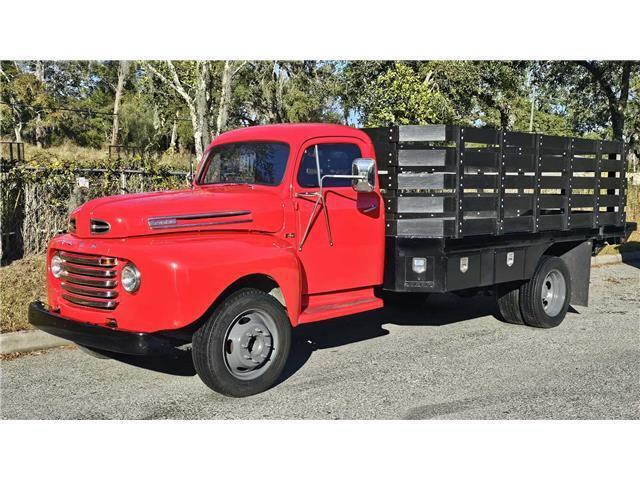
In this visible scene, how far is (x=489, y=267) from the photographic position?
7039mm

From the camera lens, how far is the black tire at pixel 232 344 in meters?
4.97

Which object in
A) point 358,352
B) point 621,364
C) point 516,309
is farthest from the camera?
point 516,309

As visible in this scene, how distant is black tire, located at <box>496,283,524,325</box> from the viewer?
7.98 metres

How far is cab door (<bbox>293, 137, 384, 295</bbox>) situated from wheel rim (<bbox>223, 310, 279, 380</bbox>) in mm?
670

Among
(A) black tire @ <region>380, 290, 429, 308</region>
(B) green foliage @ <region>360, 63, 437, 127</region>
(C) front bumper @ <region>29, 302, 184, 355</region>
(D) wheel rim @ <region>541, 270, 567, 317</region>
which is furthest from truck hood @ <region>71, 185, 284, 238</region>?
(B) green foliage @ <region>360, 63, 437, 127</region>

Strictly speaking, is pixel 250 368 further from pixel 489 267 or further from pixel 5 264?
pixel 5 264

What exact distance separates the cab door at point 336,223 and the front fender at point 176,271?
654mm

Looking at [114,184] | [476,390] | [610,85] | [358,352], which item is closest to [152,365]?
[358,352]

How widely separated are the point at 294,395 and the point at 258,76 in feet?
91.8

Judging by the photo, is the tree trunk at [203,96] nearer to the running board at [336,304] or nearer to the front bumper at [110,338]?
the running board at [336,304]

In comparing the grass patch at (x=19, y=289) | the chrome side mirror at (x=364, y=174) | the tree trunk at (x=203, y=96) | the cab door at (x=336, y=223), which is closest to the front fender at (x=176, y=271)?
the cab door at (x=336, y=223)

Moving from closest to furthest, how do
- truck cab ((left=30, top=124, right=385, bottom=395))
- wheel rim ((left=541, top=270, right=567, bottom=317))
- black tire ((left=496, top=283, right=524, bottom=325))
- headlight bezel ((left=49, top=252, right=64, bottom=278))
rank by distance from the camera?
truck cab ((left=30, top=124, right=385, bottom=395)) < headlight bezel ((left=49, top=252, right=64, bottom=278)) < black tire ((left=496, top=283, right=524, bottom=325)) < wheel rim ((left=541, top=270, right=567, bottom=317))

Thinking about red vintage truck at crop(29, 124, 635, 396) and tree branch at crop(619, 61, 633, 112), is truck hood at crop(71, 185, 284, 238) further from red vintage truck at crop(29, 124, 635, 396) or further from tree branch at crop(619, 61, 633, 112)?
tree branch at crop(619, 61, 633, 112)

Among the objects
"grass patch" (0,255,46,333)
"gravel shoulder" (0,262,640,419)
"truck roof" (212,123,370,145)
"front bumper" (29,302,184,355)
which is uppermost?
"truck roof" (212,123,370,145)
